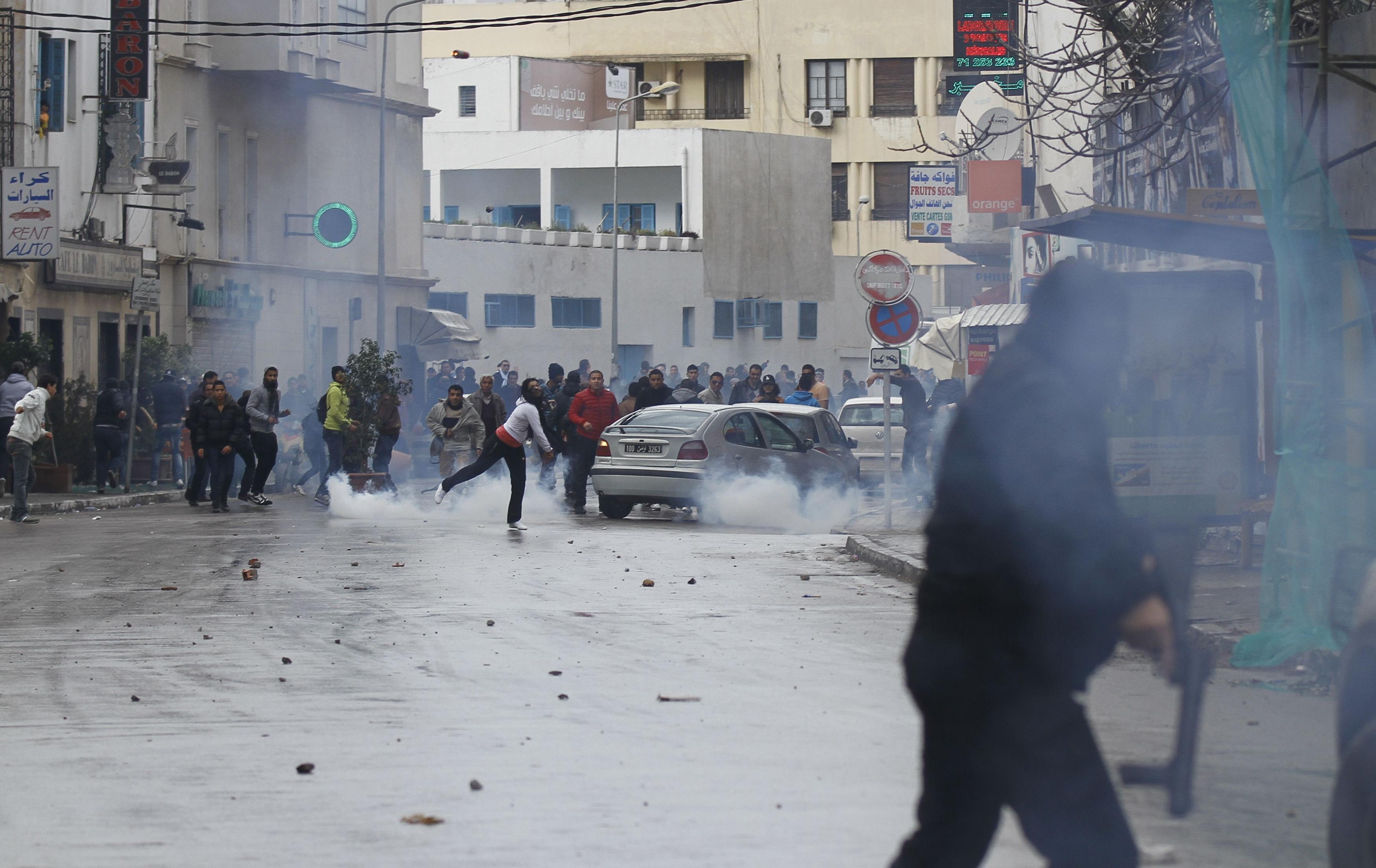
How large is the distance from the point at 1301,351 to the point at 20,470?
1629cm

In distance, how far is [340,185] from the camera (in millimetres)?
45812

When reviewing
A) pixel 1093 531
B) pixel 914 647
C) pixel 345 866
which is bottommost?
pixel 345 866

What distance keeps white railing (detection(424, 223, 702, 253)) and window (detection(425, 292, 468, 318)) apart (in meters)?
→ 1.78

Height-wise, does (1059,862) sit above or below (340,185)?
below

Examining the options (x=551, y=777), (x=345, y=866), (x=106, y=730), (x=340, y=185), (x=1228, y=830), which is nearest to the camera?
(x=345, y=866)

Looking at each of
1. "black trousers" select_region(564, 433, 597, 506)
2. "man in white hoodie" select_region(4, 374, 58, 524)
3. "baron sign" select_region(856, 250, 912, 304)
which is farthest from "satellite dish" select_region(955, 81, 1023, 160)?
"man in white hoodie" select_region(4, 374, 58, 524)

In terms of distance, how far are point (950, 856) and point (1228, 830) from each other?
2144 mm

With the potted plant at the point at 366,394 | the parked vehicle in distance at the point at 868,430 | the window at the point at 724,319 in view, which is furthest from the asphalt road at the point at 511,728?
the window at the point at 724,319

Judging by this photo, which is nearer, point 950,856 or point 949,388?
point 950,856

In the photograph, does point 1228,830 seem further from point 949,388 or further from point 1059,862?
point 949,388

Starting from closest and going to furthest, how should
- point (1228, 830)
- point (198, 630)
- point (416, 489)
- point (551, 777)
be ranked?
A: point (1228, 830)
point (551, 777)
point (198, 630)
point (416, 489)

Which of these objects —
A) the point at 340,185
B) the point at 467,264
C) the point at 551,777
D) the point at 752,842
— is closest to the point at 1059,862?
the point at 752,842

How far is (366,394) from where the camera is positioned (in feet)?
100.0

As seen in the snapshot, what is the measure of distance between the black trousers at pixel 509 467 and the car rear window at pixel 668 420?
5.87ft
